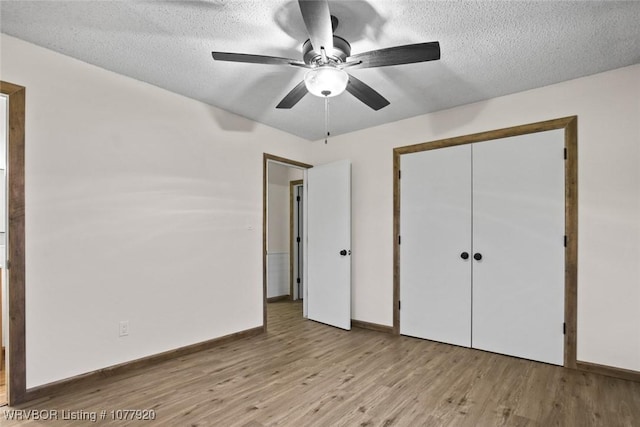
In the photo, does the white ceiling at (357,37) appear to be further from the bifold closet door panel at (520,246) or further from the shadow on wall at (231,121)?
the bifold closet door panel at (520,246)

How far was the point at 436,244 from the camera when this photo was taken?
11.8 feet

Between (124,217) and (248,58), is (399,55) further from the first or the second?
(124,217)

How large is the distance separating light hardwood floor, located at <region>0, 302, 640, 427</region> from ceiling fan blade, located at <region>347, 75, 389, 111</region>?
7.06 ft

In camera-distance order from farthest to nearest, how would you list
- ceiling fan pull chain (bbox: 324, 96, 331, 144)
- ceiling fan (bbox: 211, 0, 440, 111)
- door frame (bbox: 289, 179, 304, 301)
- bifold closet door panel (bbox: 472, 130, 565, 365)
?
door frame (bbox: 289, 179, 304, 301) < ceiling fan pull chain (bbox: 324, 96, 331, 144) < bifold closet door panel (bbox: 472, 130, 565, 365) < ceiling fan (bbox: 211, 0, 440, 111)

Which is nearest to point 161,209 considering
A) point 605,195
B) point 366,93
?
point 366,93

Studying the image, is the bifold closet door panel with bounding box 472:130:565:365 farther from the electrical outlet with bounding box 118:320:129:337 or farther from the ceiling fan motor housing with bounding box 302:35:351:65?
the electrical outlet with bounding box 118:320:129:337

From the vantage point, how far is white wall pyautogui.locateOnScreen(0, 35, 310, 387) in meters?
2.35

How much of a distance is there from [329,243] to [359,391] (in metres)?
2.09

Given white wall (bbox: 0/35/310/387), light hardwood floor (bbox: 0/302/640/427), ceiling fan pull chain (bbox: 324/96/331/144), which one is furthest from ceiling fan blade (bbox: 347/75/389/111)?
light hardwood floor (bbox: 0/302/640/427)

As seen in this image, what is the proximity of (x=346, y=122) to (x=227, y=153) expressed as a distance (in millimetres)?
1429

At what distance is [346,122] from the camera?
3965 millimetres

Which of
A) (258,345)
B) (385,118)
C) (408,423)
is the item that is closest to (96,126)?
(258,345)

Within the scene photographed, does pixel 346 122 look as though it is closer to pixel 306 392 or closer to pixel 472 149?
pixel 472 149

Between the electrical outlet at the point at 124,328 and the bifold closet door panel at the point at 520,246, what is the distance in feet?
10.5
